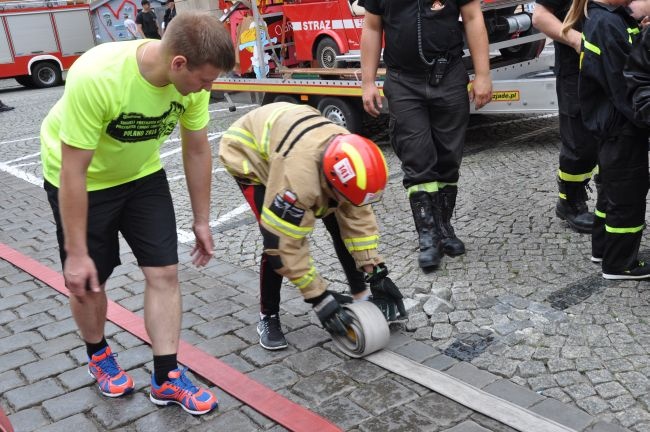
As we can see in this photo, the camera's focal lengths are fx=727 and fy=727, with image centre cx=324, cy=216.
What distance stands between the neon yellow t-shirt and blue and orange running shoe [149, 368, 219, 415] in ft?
2.90

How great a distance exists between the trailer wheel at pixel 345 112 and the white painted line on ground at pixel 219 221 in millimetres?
2023

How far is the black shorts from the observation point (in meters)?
2.99

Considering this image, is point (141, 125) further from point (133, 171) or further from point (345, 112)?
point (345, 112)

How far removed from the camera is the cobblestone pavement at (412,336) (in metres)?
3.06

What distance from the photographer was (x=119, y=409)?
3209 millimetres

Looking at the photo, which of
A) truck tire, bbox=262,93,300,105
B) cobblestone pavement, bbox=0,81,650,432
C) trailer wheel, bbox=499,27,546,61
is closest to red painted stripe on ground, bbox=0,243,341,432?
cobblestone pavement, bbox=0,81,650,432

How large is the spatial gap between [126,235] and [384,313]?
1347 millimetres

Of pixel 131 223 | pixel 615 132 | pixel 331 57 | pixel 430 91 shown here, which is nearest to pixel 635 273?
pixel 615 132

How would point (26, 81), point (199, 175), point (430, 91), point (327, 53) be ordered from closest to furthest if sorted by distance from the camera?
point (199, 175) → point (430, 91) → point (327, 53) → point (26, 81)

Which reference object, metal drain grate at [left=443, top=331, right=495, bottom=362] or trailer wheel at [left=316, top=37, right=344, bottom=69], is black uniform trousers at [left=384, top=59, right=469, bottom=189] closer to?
metal drain grate at [left=443, top=331, right=495, bottom=362]

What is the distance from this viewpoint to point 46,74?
21891 mm

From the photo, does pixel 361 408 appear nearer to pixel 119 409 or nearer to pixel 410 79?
pixel 119 409

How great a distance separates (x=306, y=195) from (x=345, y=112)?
5011mm

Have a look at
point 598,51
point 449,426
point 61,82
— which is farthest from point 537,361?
point 61,82
